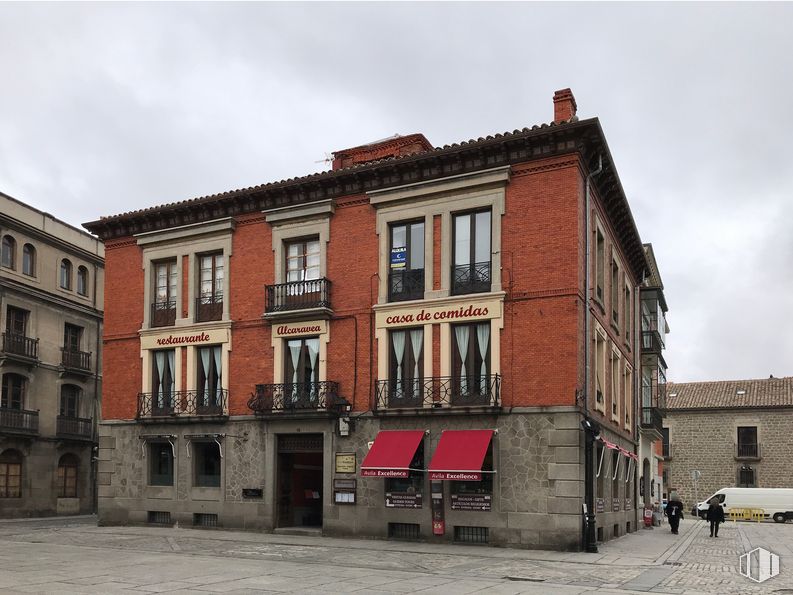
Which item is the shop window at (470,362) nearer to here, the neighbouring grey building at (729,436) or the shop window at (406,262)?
the shop window at (406,262)

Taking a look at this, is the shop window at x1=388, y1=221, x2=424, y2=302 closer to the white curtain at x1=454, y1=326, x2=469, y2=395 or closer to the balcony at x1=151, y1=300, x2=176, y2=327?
the white curtain at x1=454, y1=326, x2=469, y2=395

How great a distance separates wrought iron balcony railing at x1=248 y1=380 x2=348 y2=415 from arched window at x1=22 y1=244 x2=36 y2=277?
1730 cm

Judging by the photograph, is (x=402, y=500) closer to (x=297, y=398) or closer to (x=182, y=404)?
(x=297, y=398)

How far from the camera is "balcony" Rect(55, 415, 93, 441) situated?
41062 mm

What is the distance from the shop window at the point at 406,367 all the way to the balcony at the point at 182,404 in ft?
20.8

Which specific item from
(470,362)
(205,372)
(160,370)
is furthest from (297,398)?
(160,370)

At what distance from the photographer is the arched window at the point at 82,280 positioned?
43.2 metres

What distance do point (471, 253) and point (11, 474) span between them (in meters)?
24.9

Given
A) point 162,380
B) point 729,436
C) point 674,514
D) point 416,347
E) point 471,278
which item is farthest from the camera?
point 729,436

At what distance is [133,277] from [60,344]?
12.0 metres

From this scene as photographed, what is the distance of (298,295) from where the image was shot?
1107 inches

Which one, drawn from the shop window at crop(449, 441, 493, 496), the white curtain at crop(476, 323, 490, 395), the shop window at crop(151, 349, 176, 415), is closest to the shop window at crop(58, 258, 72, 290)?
the shop window at crop(151, 349, 176, 415)

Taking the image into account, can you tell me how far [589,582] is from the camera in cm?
1652

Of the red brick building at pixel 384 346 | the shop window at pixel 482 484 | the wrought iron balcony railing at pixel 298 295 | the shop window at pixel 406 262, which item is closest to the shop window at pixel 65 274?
the red brick building at pixel 384 346
